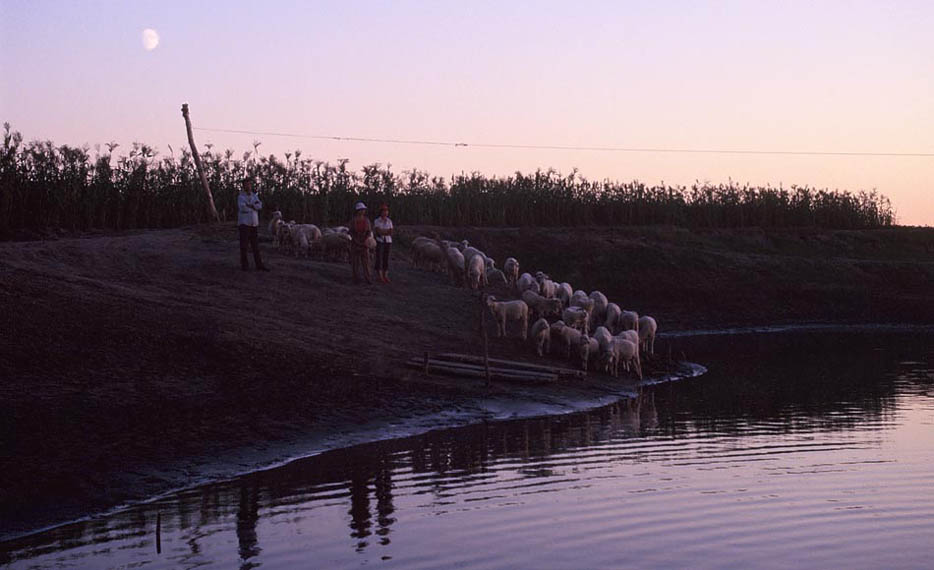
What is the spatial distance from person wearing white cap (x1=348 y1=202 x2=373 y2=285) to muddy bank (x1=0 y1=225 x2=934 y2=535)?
594 mm

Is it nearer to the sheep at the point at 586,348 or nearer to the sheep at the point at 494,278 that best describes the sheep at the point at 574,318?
the sheep at the point at 586,348

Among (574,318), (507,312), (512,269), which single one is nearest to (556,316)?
(574,318)

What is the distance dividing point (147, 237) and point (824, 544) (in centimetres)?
2579

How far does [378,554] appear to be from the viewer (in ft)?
39.5

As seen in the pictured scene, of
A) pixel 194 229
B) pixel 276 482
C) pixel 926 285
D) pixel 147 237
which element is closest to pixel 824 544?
pixel 276 482

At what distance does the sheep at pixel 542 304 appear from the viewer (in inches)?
1187

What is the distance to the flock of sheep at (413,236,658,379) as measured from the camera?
2648cm

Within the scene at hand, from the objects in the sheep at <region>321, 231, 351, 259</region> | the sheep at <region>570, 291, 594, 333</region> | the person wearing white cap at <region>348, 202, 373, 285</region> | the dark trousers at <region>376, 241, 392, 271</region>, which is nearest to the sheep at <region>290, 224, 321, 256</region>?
the sheep at <region>321, 231, 351, 259</region>

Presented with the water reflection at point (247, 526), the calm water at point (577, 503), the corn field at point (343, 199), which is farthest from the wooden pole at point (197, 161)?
the water reflection at point (247, 526)

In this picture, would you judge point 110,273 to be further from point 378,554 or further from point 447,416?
point 378,554

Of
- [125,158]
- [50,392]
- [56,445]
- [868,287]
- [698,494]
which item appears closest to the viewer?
→ [698,494]

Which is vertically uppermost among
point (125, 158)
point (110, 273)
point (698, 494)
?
point (125, 158)

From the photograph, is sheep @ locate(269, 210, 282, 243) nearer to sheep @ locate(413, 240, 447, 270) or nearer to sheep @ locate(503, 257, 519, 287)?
sheep @ locate(413, 240, 447, 270)

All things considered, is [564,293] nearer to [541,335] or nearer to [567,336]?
[541,335]
